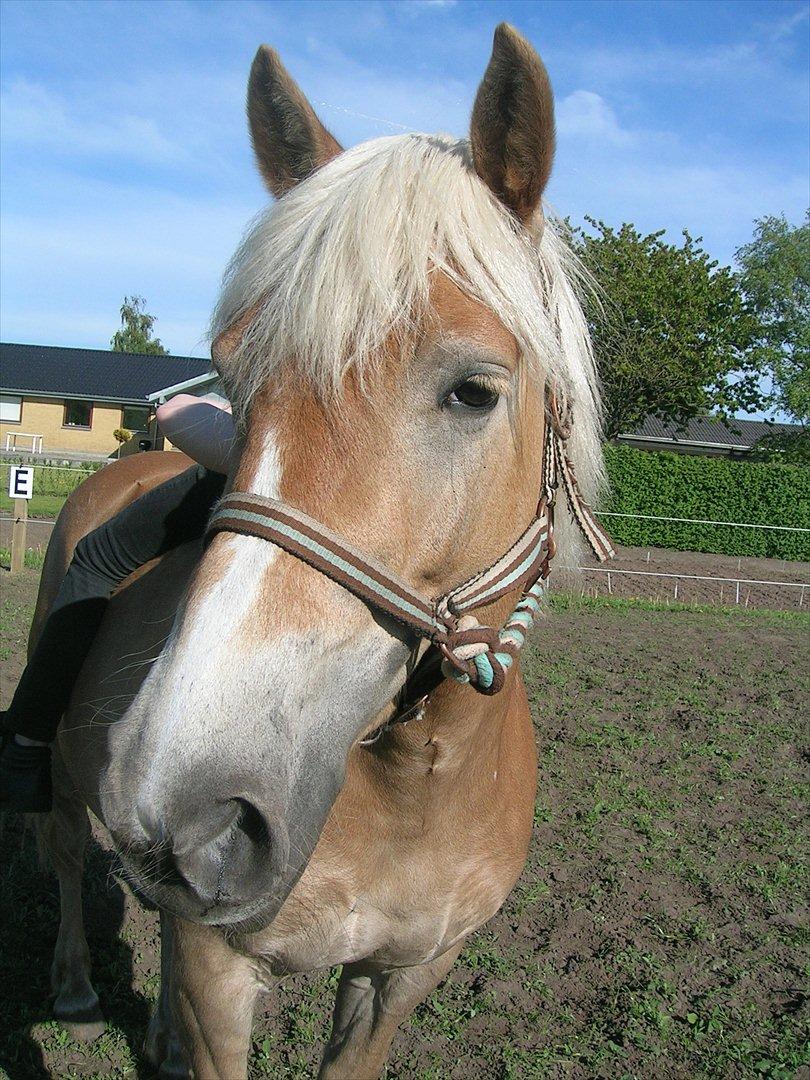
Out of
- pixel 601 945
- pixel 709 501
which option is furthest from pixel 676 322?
pixel 601 945

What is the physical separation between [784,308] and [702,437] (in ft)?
32.1

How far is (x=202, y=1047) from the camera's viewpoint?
2.31m

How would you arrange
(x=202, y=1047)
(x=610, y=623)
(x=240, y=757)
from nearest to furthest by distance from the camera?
(x=240, y=757), (x=202, y=1047), (x=610, y=623)

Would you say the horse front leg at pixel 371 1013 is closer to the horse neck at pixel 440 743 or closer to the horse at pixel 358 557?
the horse at pixel 358 557

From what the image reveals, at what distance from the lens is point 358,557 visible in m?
1.45

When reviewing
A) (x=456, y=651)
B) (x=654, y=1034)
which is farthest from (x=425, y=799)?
(x=654, y=1034)

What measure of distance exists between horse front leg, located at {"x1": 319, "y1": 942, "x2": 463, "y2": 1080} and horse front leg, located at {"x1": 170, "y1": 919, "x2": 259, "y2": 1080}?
35 centimetres

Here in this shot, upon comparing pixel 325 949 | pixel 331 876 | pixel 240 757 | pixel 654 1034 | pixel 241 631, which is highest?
pixel 241 631

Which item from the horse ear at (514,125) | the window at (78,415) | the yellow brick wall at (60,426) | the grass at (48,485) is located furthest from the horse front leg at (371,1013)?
the window at (78,415)

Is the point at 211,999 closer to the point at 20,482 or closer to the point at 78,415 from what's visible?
the point at 20,482

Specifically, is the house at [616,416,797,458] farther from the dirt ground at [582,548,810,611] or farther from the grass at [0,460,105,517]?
the grass at [0,460,105,517]

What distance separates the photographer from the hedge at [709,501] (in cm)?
2091

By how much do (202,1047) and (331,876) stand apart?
2.07 feet

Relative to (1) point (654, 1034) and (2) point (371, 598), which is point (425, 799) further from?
(1) point (654, 1034)
